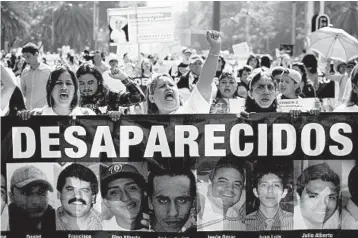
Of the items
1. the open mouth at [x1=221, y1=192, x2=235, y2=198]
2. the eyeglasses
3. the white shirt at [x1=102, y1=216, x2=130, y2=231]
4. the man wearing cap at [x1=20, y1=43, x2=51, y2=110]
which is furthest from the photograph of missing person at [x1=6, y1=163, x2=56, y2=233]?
the man wearing cap at [x1=20, y1=43, x2=51, y2=110]

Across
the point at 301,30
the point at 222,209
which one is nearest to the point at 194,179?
the point at 222,209

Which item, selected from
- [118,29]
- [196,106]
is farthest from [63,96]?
[118,29]

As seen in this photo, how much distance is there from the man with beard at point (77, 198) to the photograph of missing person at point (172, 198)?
0.44 meters

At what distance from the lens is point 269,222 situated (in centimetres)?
627

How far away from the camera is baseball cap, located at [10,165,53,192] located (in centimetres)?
636

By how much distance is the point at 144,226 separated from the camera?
6.31 meters

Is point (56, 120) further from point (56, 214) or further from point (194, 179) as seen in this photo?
point (194, 179)

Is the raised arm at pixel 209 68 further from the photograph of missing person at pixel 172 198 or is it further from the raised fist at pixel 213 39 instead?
the photograph of missing person at pixel 172 198

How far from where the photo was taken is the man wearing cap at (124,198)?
6305mm

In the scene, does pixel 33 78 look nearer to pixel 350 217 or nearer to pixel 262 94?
pixel 262 94

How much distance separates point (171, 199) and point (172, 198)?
1 cm

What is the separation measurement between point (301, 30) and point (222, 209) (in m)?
68.6

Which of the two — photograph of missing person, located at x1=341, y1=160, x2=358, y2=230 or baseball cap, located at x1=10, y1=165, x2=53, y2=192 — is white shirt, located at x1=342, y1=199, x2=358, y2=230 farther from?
baseball cap, located at x1=10, y1=165, x2=53, y2=192

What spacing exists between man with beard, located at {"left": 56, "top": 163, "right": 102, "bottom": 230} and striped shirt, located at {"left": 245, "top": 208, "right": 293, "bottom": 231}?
117 cm
